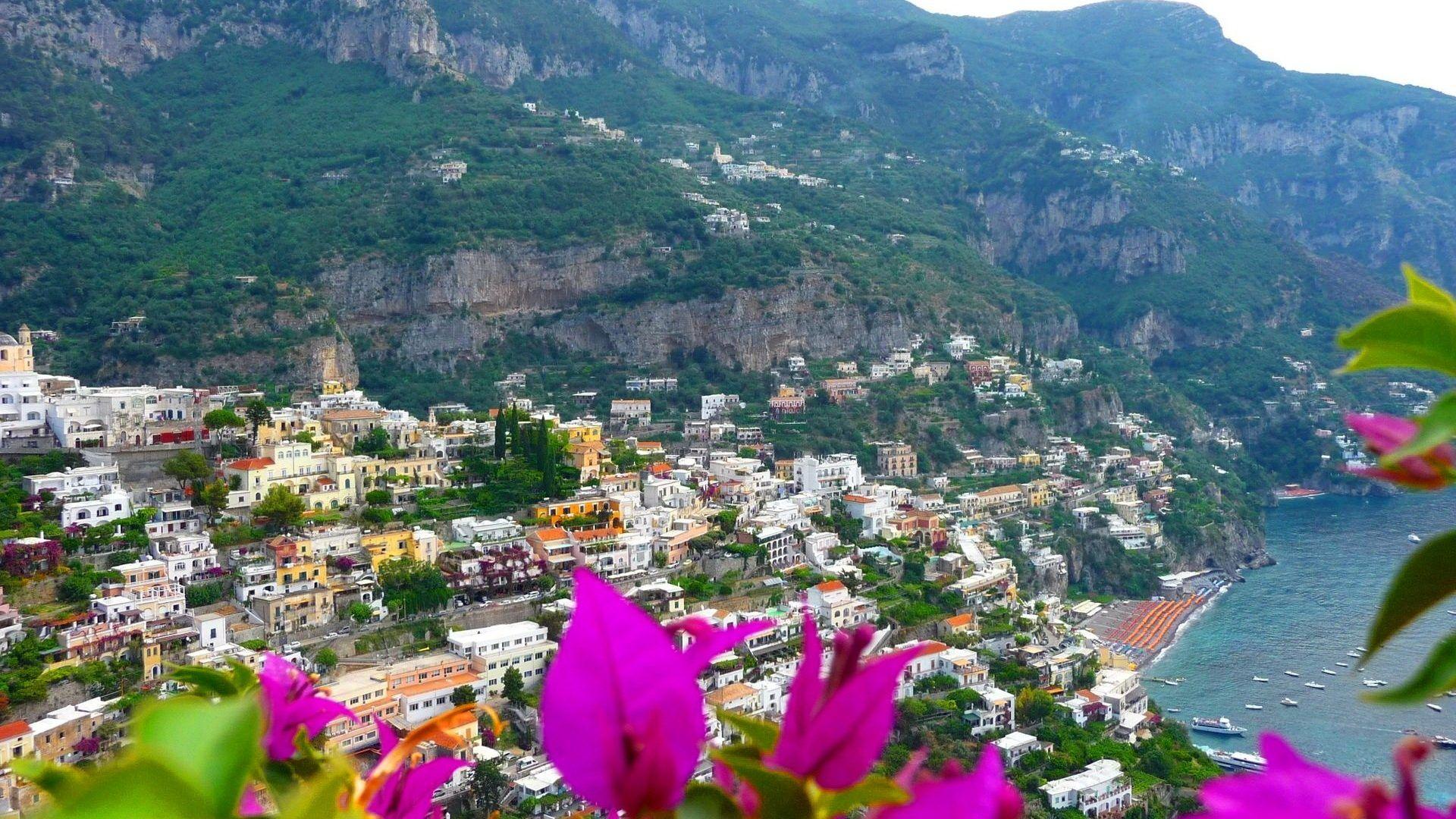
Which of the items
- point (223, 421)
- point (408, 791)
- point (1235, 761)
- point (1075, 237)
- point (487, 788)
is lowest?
point (1235, 761)

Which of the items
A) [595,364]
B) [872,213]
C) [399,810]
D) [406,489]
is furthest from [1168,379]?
[399,810]

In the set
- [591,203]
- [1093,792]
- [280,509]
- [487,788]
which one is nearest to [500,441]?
[280,509]

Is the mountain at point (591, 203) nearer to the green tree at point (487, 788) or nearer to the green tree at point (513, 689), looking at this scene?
the green tree at point (513, 689)

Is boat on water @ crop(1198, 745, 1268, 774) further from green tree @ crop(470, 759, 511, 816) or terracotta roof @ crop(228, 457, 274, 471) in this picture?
terracotta roof @ crop(228, 457, 274, 471)

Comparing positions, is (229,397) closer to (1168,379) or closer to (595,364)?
(595,364)

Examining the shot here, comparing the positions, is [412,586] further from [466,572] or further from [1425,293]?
[1425,293]

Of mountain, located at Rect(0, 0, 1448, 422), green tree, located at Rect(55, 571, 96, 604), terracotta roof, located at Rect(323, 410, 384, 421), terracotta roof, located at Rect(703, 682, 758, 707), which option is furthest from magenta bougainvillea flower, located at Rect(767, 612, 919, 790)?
mountain, located at Rect(0, 0, 1448, 422)

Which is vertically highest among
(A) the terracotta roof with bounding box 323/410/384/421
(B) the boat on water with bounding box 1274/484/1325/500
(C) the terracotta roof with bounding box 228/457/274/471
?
(A) the terracotta roof with bounding box 323/410/384/421
